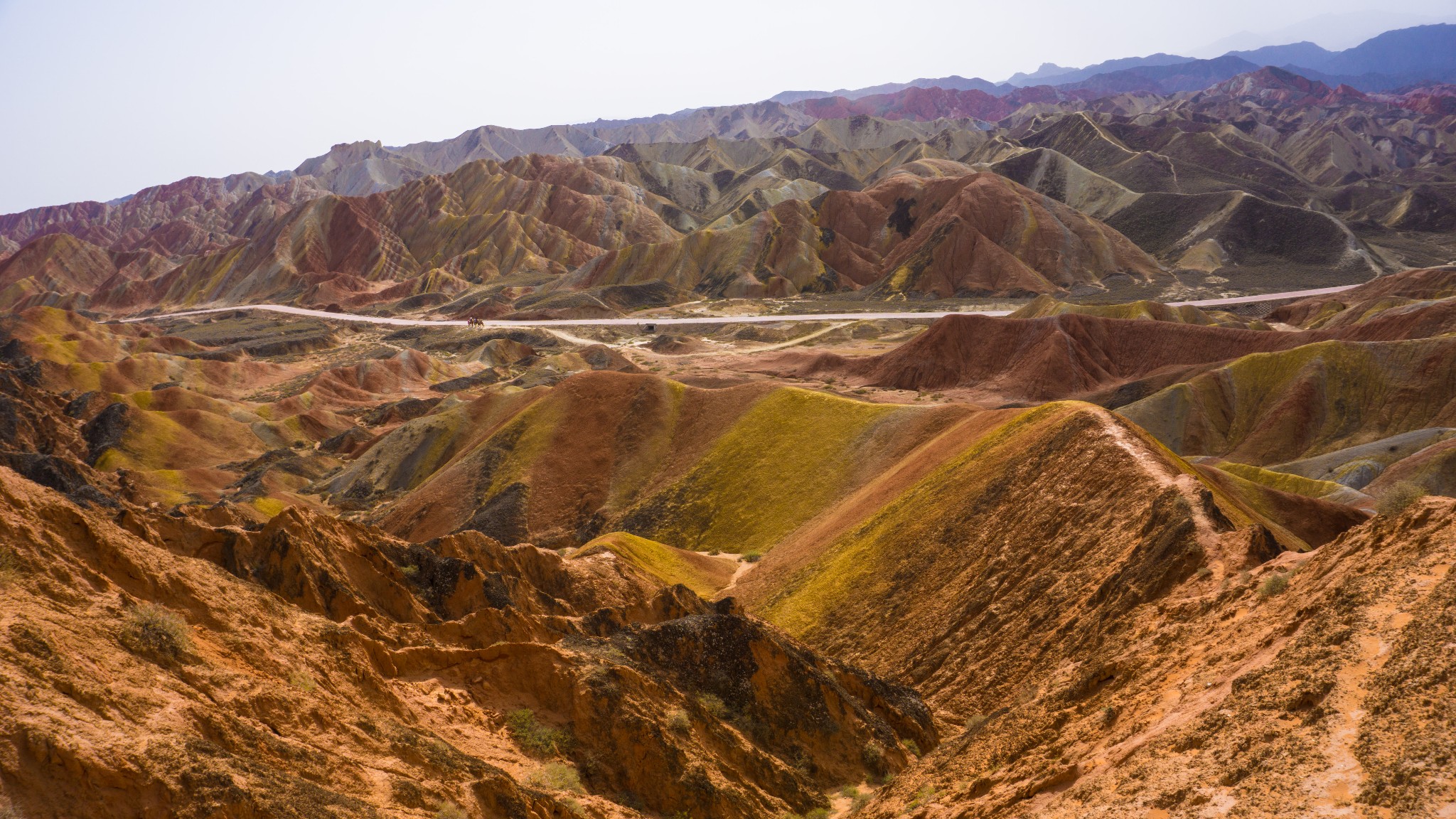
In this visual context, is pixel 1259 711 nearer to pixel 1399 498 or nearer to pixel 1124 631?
pixel 1124 631

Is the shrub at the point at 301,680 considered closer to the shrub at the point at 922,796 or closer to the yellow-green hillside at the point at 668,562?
the shrub at the point at 922,796

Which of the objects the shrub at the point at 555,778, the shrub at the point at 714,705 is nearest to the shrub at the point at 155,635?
the shrub at the point at 555,778

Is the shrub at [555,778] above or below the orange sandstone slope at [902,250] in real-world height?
below

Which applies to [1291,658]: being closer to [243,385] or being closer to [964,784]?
[964,784]

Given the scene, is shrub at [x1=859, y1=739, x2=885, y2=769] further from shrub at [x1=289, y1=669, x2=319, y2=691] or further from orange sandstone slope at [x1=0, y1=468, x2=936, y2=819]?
shrub at [x1=289, y1=669, x2=319, y2=691]

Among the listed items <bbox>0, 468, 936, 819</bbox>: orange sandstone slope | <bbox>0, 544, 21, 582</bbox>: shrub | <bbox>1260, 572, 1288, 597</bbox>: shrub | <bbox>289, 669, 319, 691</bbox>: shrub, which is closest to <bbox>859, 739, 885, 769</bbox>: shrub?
<bbox>0, 468, 936, 819</bbox>: orange sandstone slope

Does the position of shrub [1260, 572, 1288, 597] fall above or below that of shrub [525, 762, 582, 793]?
above
